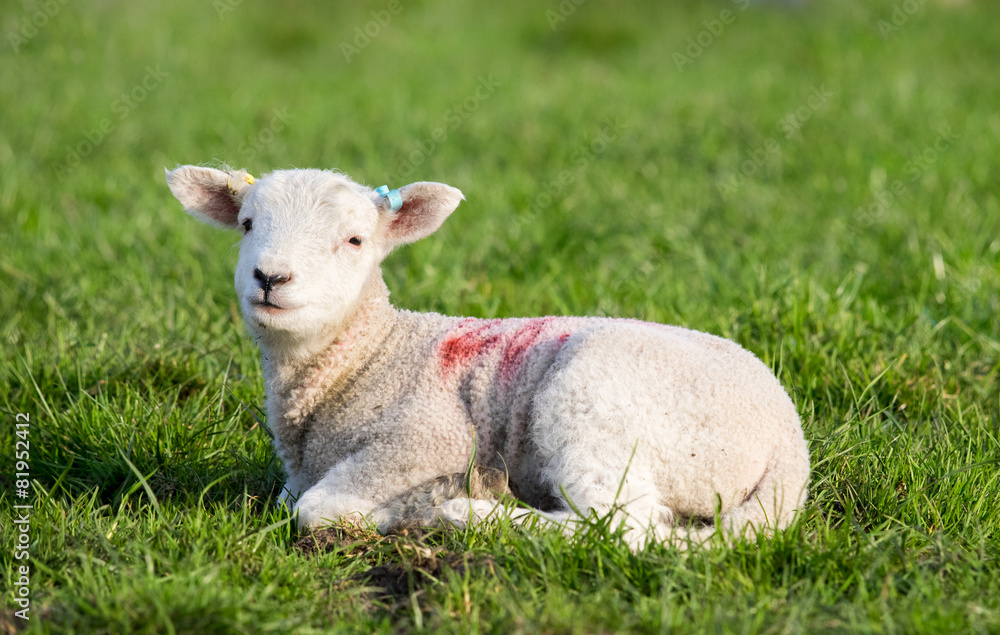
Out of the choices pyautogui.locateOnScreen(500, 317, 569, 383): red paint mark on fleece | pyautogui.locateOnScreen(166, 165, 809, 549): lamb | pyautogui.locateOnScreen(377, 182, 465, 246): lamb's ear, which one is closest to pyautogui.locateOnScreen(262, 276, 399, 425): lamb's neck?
pyautogui.locateOnScreen(166, 165, 809, 549): lamb

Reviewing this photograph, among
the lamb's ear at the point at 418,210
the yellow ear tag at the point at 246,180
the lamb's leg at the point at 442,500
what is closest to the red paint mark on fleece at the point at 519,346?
the lamb's leg at the point at 442,500

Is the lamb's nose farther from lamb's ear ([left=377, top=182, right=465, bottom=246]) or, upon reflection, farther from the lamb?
lamb's ear ([left=377, top=182, right=465, bottom=246])

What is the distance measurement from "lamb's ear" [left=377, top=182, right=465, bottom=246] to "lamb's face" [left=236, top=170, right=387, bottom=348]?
0.23 ft

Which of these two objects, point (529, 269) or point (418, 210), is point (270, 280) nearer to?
point (418, 210)

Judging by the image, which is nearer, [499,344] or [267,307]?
[267,307]

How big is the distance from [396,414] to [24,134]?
21.7 feet

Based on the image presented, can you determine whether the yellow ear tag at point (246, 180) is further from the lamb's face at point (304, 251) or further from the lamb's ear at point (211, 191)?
the lamb's face at point (304, 251)

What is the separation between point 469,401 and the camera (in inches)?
124

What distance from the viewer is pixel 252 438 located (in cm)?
374

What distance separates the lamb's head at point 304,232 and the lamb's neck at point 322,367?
Answer: 0.05m

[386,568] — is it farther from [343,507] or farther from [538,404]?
[538,404]

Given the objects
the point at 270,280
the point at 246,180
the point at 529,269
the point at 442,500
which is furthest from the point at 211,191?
the point at 529,269

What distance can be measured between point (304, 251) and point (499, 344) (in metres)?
0.72

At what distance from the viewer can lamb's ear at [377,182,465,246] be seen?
3348 mm
